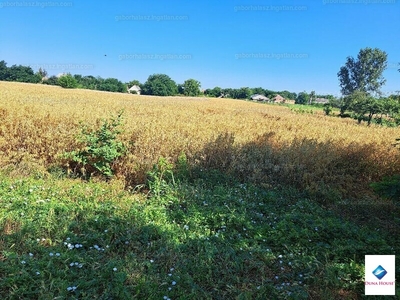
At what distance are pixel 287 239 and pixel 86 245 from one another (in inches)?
112

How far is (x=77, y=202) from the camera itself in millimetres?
4301

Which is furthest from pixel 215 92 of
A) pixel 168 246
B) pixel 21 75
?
pixel 168 246

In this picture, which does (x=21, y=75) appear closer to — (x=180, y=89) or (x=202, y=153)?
(x=180, y=89)

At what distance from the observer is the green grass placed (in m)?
2.63

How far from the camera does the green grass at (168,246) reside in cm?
263

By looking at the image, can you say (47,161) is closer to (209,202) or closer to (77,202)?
(77,202)

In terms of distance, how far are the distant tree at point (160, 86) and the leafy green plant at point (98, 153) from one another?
275 ft

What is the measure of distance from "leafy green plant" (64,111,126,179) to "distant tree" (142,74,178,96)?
8391 cm

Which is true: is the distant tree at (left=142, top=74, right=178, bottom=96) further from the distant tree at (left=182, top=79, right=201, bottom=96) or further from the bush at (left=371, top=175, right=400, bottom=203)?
the bush at (left=371, top=175, right=400, bottom=203)

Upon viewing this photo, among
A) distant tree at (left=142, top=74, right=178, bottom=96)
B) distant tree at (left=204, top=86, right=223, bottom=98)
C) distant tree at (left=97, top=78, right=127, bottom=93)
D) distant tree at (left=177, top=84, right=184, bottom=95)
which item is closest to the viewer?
distant tree at (left=97, top=78, right=127, bottom=93)

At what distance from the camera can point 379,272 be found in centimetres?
308

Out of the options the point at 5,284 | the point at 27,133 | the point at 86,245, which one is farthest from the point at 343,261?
the point at 27,133

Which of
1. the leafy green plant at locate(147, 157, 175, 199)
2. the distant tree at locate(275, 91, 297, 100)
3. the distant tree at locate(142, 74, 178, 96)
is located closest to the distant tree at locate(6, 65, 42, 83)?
the distant tree at locate(142, 74, 178, 96)

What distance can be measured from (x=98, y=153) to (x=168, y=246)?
3318 millimetres
